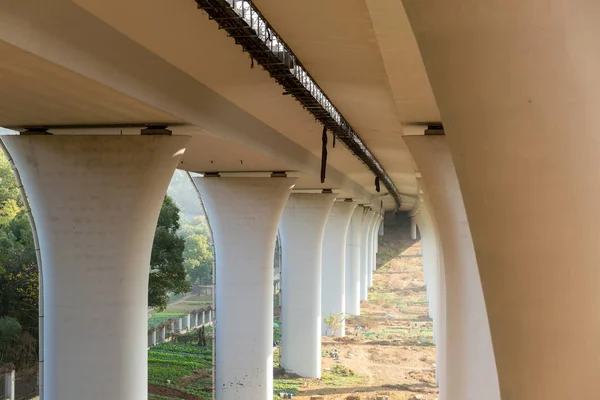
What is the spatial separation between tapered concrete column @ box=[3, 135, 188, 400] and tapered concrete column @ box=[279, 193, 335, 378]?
929 inches

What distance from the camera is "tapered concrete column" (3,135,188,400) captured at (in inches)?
671

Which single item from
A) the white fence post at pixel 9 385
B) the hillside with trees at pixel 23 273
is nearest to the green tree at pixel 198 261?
the hillside with trees at pixel 23 273

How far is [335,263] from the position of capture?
54.5 m

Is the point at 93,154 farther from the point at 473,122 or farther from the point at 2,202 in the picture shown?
the point at 2,202

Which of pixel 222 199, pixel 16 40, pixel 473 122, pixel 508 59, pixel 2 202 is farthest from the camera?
pixel 2 202

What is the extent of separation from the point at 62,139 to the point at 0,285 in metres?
23.6

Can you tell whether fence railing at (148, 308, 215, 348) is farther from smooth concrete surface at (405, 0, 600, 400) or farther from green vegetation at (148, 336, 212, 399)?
smooth concrete surface at (405, 0, 600, 400)

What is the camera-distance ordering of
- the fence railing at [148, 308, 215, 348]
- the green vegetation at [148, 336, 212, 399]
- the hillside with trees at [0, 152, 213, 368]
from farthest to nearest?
the fence railing at [148, 308, 215, 348], the hillside with trees at [0, 152, 213, 368], the green vegetation at [148, 336, 212, 399]

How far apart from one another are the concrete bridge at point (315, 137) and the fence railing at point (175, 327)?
16404 mm

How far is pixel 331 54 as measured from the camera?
13.0 metres

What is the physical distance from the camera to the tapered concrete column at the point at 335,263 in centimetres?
5372

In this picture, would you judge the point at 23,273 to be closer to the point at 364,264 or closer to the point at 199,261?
the point at 364,264

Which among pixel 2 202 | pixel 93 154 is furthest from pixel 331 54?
pixel 2 202

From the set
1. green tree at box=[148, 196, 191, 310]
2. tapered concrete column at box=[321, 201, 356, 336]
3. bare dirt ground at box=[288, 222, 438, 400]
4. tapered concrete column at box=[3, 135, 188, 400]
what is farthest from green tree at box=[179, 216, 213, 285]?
tapered concrete column at box=[3, 135, 188, 400]
